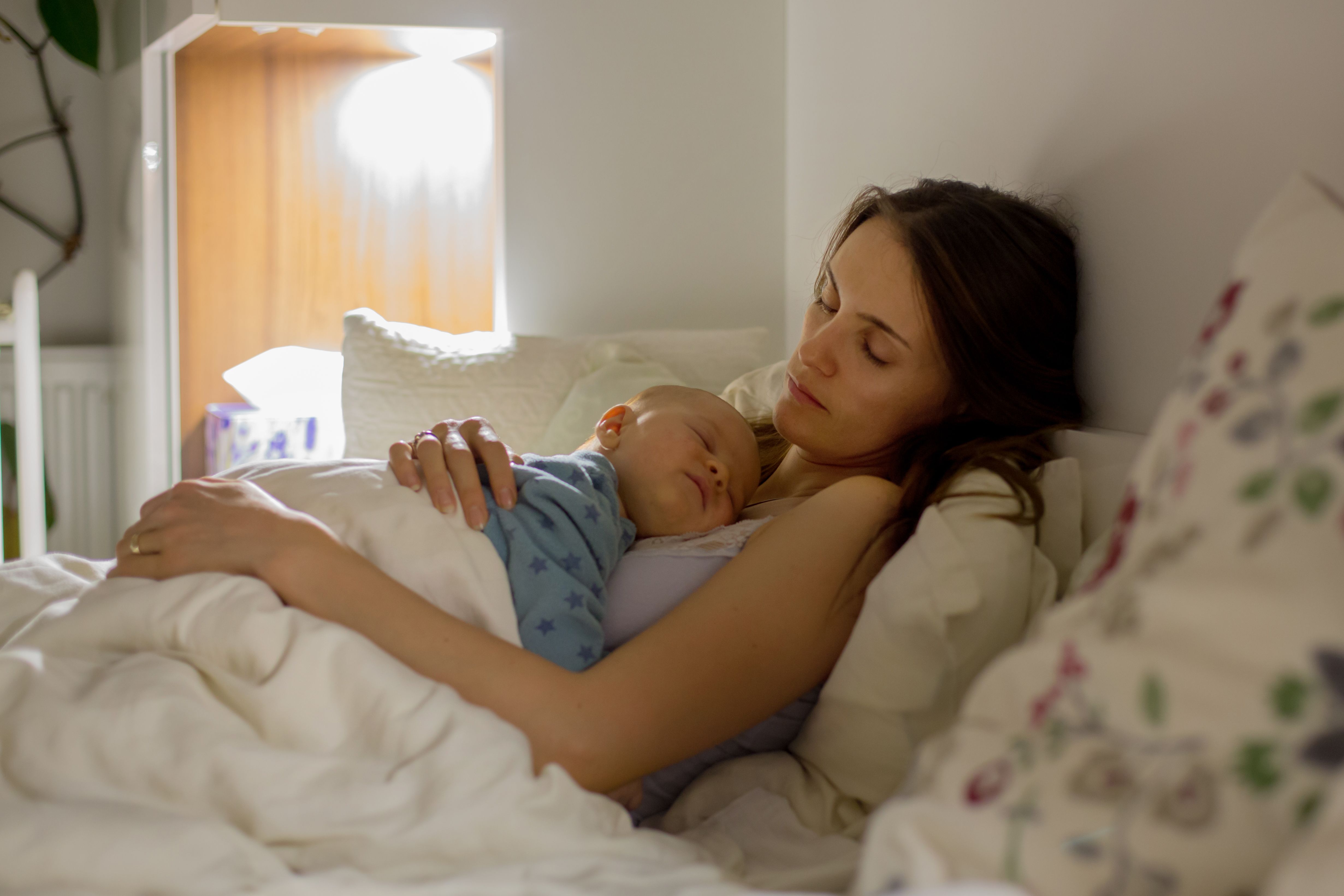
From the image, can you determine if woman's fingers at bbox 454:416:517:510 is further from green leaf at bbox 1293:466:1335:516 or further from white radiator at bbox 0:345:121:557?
white radiator at bbox 0:345:121:557

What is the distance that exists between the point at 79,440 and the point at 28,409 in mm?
643

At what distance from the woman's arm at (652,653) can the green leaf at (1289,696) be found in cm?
53

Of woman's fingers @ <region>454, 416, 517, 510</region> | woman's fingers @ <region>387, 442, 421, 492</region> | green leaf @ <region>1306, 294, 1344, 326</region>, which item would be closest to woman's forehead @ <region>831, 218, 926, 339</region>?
woman's fingers @ <region>454, 416, 517, 510</region>

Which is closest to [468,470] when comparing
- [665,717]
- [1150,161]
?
[665,717]

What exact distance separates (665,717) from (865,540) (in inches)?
11.8

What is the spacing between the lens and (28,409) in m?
2.42

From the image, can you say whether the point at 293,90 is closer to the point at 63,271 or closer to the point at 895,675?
the point at 63,271

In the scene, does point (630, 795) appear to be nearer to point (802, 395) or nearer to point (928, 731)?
point (928, 731)

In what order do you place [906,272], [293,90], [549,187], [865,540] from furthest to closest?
[293,90], [549,187], [906,272], [865,540]

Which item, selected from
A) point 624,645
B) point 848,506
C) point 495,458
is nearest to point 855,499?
point 848,506

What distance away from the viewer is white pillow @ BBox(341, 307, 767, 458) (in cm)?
213

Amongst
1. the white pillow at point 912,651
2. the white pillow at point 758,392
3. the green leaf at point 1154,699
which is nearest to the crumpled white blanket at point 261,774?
the white pillow at point 912,651

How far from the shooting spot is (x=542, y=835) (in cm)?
75

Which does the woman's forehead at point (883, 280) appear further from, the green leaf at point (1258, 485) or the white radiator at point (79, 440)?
the white radiator at point (79, 440)
